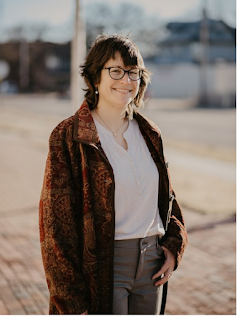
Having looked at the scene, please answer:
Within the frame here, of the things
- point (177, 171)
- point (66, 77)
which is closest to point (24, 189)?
point (177, 171)

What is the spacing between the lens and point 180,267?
4.96 meters

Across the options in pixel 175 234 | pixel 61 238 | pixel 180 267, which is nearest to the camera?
pixel 61 238

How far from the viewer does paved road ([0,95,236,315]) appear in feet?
13.3

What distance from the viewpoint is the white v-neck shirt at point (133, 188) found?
81.6 inches

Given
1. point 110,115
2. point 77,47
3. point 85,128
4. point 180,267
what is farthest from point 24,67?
point 85,128

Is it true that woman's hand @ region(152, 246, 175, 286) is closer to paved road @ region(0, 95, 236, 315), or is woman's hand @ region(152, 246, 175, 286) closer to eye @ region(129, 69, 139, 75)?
eye @ region(129, 69, 139, 75)

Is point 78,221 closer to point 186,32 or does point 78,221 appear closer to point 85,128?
point 85,128

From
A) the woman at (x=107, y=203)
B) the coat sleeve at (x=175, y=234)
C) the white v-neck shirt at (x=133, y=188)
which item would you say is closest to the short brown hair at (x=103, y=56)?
the woman at (x=107, y=203)

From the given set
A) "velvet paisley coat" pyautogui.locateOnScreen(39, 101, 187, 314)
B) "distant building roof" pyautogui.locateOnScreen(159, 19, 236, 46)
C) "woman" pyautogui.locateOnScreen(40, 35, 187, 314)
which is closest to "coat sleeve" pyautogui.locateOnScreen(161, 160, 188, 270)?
"woman" pyautogui.locateOnScreen(40, 35, 187, 314)

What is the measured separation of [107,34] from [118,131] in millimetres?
415

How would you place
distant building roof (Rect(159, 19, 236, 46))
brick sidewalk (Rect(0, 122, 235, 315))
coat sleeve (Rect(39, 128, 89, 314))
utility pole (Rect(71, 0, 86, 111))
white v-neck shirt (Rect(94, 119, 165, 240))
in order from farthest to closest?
distant building roof (Rect(159, 19, 236, 46)), utility pole (Rect(71, 0, 86, 111)), brick sidewalk (Rect(0, 122, 235, 315)), white v-neck shirt (Rect(94, 119, 165, 240)), coat sleeve (Rect(39, 128, 89, 314))

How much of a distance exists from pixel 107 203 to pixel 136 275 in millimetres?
334

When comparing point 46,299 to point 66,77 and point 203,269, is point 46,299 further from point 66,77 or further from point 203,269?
point 66,77

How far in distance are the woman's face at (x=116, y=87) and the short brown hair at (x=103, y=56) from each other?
0.02 meters
